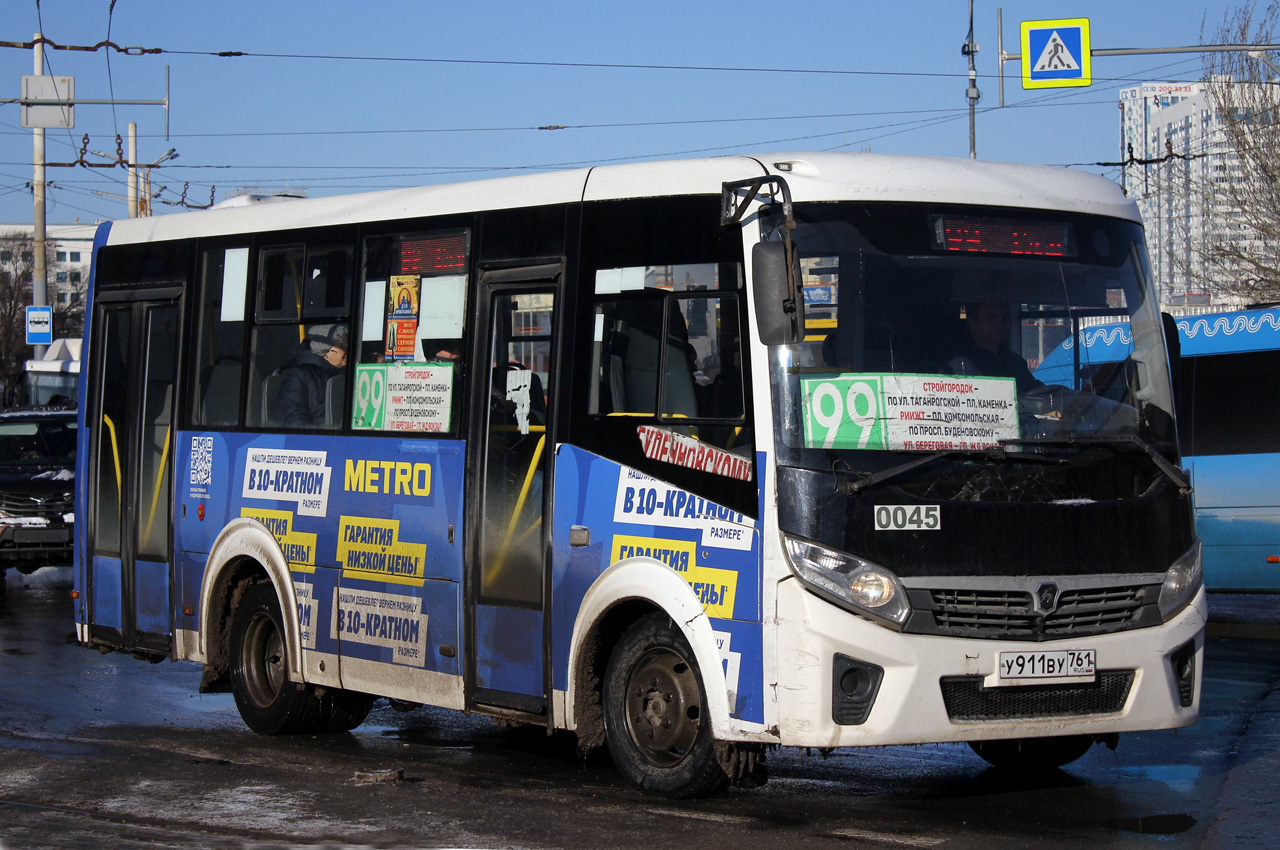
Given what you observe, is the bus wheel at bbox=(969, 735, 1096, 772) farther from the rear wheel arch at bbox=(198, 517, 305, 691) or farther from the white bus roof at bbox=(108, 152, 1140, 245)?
the rear wheel arch at bbox=(198, 517, 305, 691)

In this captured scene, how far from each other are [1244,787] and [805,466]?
9.46ft

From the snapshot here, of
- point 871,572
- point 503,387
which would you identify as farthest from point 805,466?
point 503,387

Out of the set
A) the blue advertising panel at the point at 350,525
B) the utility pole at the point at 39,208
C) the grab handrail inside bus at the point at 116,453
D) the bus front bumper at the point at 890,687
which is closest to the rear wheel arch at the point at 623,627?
the bus front bumper at the point at 890,687

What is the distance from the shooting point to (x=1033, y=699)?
672 centimetres

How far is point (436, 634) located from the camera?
855 cm

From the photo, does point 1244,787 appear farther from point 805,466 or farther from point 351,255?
point 351,255

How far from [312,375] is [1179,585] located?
5165 millimetres

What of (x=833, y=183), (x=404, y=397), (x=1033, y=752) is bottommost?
(x=1033, y=752)

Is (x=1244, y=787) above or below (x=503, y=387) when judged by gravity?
below

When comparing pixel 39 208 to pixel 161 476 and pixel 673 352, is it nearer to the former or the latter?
pixel 161 476

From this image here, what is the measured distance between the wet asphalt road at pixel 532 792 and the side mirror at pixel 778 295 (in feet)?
6.85

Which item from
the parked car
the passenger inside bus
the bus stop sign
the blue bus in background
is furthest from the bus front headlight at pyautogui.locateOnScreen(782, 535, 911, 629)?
the bus stop sign

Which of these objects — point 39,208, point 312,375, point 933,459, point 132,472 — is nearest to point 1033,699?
point 933,459

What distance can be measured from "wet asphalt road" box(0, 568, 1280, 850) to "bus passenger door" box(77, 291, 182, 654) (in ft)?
2.21
